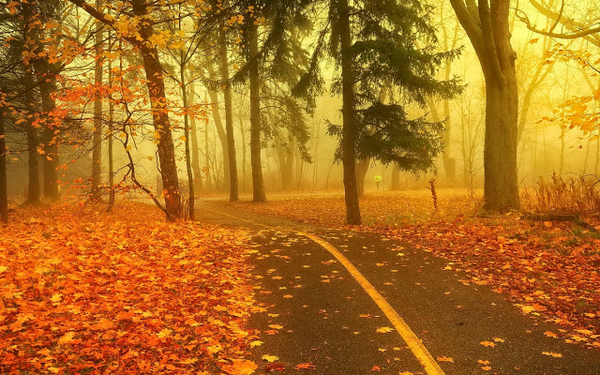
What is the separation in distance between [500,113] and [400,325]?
28.0ft

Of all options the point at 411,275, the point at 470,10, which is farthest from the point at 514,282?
the point at 470,10

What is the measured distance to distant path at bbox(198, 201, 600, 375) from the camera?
3.86 meters

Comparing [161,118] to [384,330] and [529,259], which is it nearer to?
[384,330]

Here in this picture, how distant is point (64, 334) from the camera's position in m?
4.06

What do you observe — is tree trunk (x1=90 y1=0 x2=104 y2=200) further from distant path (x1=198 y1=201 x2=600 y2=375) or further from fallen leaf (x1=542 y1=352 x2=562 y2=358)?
fallen leaf (x1=542 y1=352 x2=562 y2=358)

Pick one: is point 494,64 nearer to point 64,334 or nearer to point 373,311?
point 373,311

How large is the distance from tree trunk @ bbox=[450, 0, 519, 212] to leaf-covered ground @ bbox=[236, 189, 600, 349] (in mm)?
937

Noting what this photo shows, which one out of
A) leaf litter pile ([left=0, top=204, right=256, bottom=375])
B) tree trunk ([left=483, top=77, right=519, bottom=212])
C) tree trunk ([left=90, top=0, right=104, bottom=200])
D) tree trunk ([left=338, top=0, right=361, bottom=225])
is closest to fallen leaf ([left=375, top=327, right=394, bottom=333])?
leaf litter pile ([left=0, top=204, right=256, bottom=375])

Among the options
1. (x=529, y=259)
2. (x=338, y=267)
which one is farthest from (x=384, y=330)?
(x=529, y=259)

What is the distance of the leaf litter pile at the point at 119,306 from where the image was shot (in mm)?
3775

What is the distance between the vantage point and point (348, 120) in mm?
12266

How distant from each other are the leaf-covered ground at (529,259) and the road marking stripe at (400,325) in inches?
59.5

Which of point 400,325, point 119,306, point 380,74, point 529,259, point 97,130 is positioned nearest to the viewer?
point 400,325

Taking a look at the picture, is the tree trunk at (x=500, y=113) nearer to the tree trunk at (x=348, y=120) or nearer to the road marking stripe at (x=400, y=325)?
the tree trunk at (x=348, y=120)
